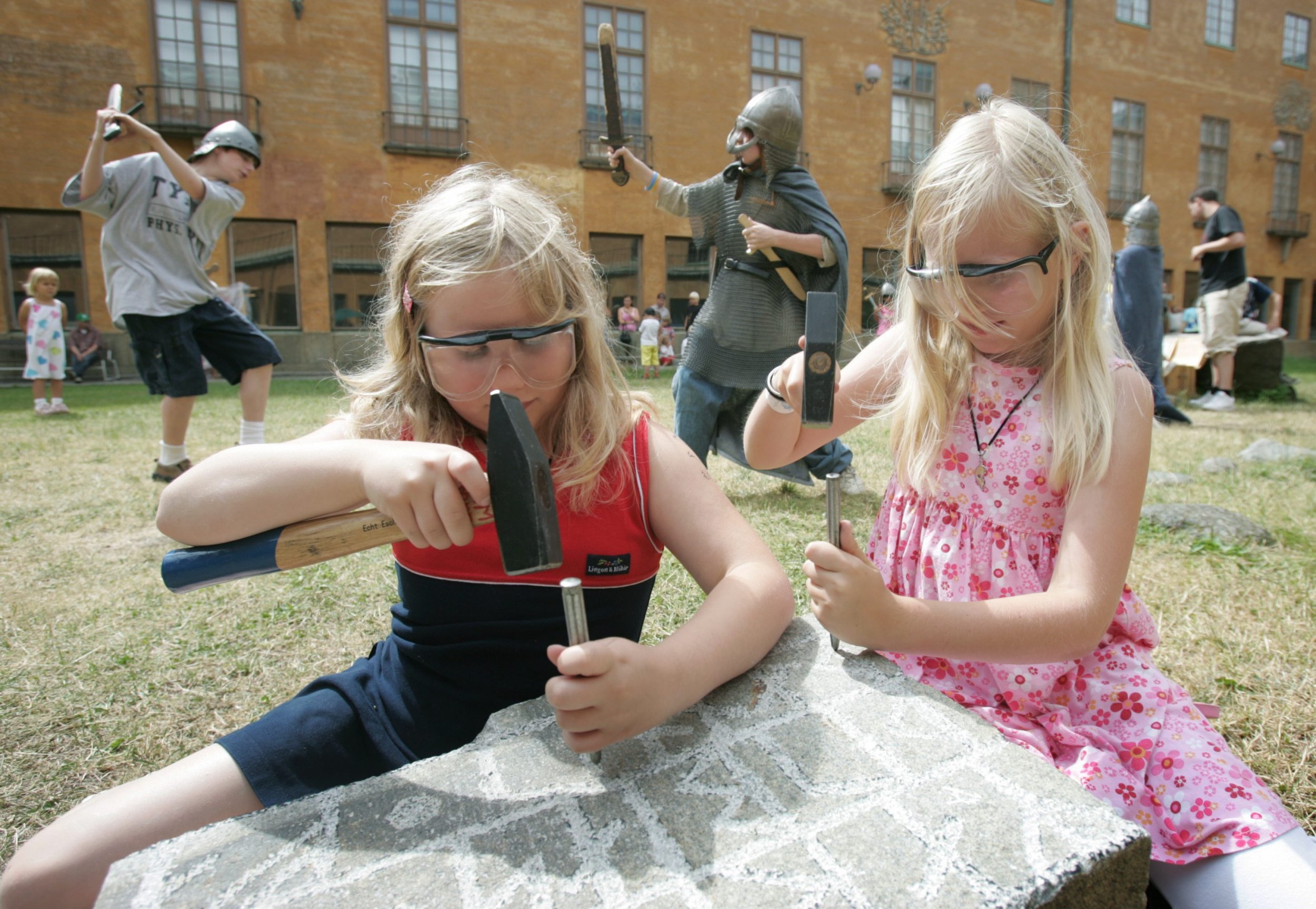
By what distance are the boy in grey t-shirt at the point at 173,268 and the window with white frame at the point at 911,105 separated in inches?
690

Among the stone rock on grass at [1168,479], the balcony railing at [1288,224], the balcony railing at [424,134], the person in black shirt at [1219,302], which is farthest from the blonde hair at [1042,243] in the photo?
the balcony railing at [1288,224]

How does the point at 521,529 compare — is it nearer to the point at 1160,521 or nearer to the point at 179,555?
the point at 179,555

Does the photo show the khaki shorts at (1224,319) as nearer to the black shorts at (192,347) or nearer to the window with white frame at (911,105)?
the black shorts at (192,347)

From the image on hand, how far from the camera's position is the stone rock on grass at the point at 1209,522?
10.6 feet

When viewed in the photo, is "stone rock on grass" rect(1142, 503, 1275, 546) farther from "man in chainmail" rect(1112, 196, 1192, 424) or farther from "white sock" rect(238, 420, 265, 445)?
"white sock" rect(238, 420, 265, 445)

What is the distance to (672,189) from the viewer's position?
13.8ft

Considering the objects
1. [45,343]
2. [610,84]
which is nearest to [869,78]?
[45,343]

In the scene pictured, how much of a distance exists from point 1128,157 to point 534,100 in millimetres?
16005

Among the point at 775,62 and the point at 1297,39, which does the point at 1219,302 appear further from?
the point at 1297,39

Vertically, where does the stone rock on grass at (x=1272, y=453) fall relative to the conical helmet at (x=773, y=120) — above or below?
below

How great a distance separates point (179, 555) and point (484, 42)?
17343 mm

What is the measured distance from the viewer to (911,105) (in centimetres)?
1936

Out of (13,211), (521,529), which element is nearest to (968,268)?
(521,529)

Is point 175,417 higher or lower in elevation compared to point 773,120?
lower
